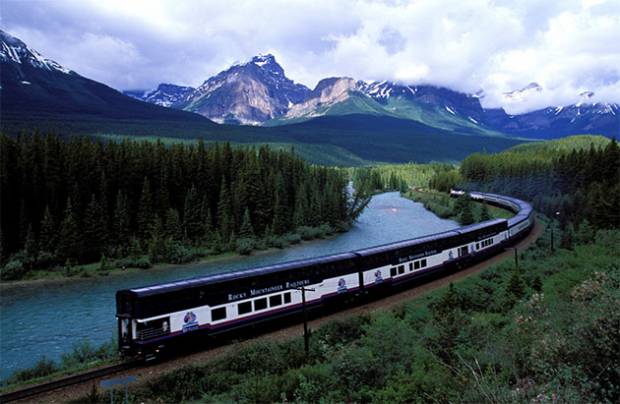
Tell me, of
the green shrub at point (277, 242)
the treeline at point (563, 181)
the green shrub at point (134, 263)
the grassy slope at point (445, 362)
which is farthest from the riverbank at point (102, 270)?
the treeline at point (563, 181)

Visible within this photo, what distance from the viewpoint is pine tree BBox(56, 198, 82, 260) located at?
6181 centimetres

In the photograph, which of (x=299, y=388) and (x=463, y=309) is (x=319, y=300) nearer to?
(x=463, y=309)

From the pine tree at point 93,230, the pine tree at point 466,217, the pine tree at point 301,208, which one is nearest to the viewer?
the pine tree at point 93,230

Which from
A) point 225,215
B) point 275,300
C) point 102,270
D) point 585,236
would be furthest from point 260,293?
point 225,215

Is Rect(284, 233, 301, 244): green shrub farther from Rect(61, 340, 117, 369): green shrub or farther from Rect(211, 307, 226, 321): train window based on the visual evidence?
Rect(211, 307, 226, 321): train window

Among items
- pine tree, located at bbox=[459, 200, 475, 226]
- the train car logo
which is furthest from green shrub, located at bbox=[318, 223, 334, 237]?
the train car logo

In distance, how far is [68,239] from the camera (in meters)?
62.2

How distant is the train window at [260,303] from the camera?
92.0 ft

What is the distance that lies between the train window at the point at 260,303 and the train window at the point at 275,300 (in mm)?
432

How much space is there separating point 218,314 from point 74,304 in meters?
26.3

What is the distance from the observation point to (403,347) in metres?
21.1

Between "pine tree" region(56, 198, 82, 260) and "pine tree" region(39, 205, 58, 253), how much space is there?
907 millimetres

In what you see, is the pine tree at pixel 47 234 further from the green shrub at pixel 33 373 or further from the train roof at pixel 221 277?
the train roof at pixel 221 277

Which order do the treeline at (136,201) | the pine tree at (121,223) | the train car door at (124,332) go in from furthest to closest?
the pine tree at (121,223), the treeline at (136,201), the train car door at (124,332)
